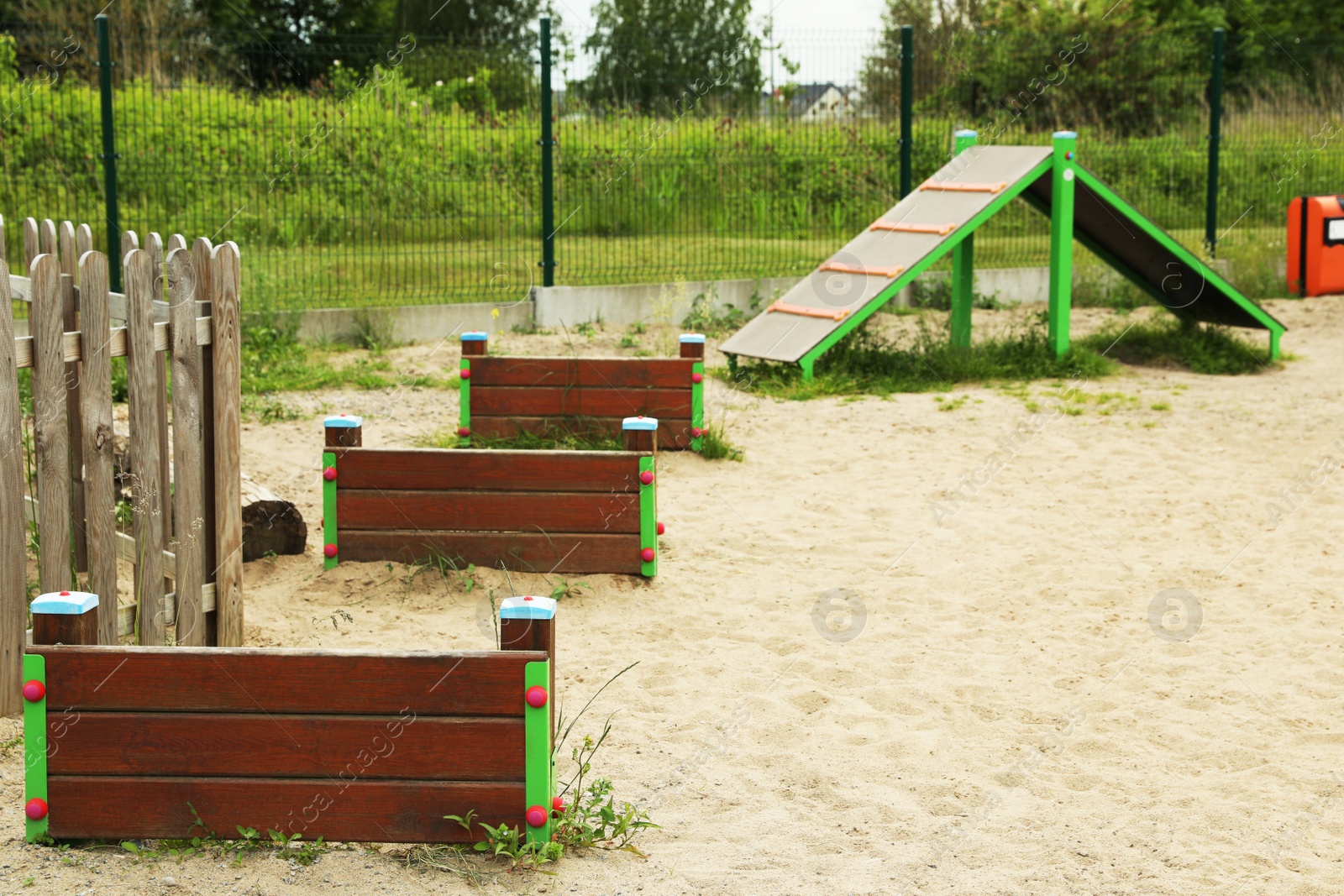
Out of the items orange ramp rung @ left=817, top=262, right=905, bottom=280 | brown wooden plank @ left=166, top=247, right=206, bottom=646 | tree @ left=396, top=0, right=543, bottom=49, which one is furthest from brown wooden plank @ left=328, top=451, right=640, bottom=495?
tree @ left=396, top=0, right=543, bottom=49

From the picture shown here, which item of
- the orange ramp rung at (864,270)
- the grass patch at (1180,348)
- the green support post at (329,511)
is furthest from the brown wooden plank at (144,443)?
the grass patch at (1180,348)

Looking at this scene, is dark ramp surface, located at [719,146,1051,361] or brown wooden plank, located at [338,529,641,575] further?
dark ramp surface, located at [719,146,1051,361]

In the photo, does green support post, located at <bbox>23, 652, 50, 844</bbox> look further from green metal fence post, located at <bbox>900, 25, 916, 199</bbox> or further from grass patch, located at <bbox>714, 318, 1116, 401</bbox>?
green metal fence post, located at <bbox>900, 25, 916, 199</bbox>

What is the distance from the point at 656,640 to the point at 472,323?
6999 millimetres

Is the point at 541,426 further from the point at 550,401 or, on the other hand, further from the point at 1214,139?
the point at 1214,139

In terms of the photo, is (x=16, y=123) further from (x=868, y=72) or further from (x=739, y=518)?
(x=739, y=518)

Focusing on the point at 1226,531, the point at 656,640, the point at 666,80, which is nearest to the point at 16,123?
the point at 666,80

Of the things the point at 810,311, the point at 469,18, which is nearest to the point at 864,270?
the point at 810,311

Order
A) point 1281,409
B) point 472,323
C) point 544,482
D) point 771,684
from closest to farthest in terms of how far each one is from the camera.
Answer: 1. point 771,684
2. point 544,482
3. point 1281,409
4. point 472,323

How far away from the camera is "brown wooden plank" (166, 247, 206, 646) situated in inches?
171

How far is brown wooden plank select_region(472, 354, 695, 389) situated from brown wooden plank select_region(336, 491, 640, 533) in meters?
1.79

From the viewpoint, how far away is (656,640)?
5.17 meters

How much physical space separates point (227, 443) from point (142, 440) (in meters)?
0.30

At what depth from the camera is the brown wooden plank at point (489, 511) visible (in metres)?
5.74
